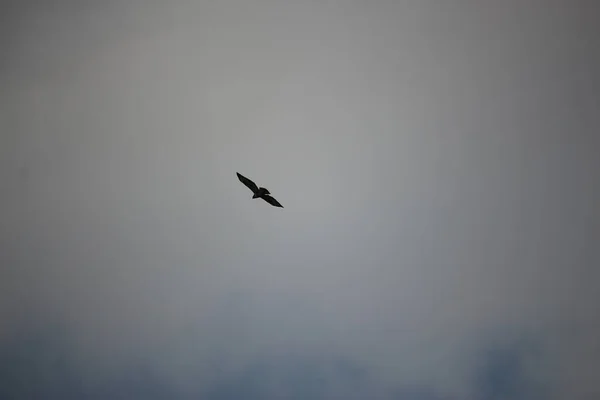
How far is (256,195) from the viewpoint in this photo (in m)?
20.3
